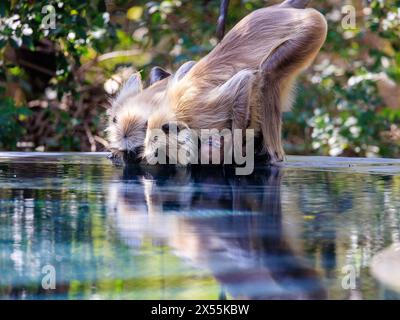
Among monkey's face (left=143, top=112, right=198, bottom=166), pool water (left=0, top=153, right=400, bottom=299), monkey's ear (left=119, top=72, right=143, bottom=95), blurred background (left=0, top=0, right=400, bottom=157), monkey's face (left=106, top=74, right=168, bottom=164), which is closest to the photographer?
pool water (left=0, top=153, right=400, bottom=299)

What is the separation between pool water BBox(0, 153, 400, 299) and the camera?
1209mm

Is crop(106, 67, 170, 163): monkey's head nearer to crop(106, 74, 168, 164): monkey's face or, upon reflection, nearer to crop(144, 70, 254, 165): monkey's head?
crop(106, 74, 168, 164): monkey's face

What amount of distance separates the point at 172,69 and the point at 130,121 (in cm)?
350

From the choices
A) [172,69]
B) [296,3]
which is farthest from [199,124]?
[172,69]

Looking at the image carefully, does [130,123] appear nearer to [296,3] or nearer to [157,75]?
[157,75]

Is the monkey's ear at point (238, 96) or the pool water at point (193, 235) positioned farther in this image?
the monkey's ear at point (238, 96)

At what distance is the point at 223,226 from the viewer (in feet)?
5.66

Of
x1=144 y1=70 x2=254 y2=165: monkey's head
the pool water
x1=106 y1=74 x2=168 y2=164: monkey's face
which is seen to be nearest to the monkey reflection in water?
the pool water

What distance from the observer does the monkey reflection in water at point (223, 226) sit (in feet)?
4.06

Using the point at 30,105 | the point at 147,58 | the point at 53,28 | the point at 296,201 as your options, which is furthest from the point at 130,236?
the point at 147,58

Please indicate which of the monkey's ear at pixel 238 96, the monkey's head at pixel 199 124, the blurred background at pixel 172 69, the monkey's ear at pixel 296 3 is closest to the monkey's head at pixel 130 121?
the monkey's head at pixel 199 124

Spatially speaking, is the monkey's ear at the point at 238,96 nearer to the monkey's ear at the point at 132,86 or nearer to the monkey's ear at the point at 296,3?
the monkey's ear at the point at 132,86

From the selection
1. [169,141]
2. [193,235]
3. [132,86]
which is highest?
[132,86]
